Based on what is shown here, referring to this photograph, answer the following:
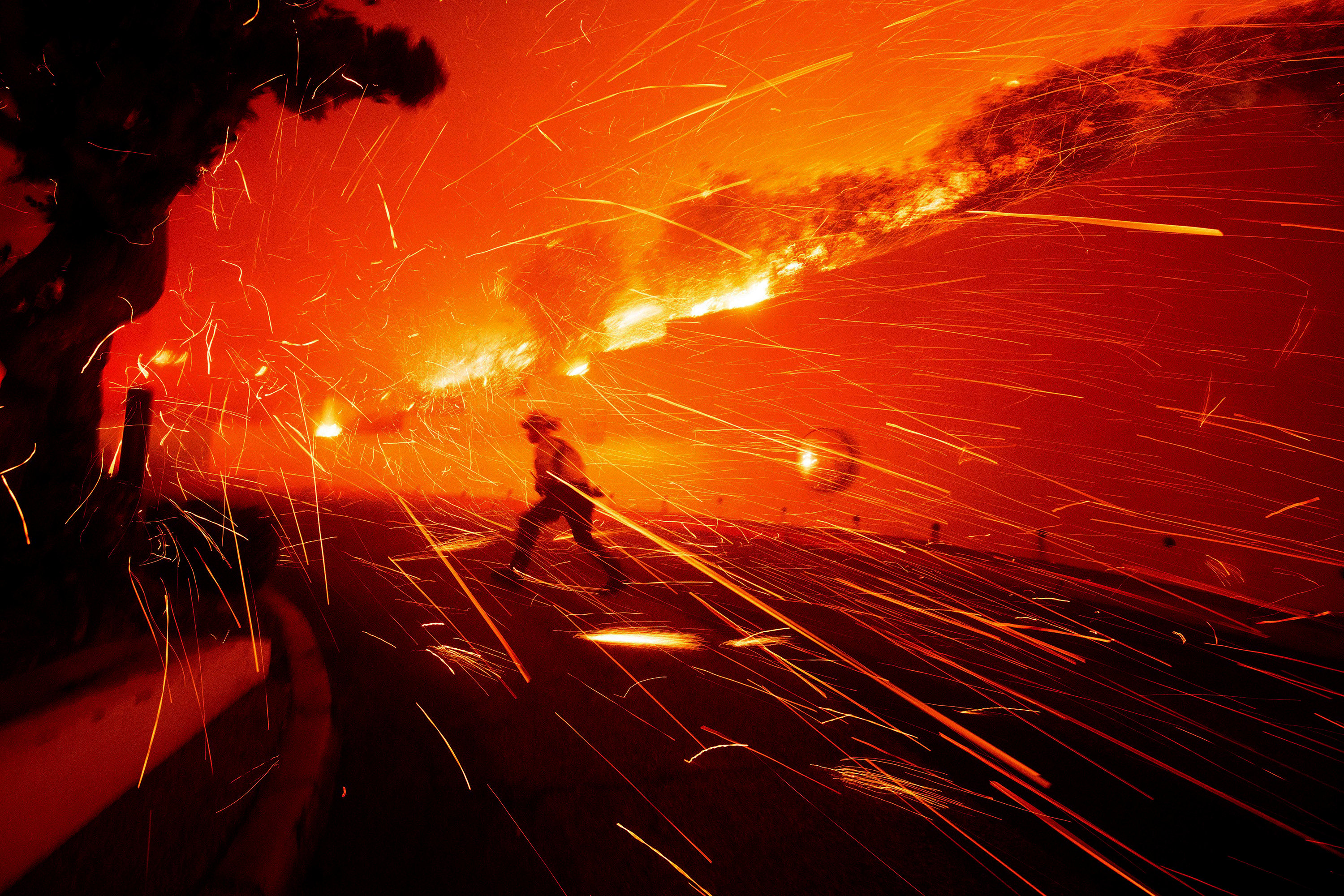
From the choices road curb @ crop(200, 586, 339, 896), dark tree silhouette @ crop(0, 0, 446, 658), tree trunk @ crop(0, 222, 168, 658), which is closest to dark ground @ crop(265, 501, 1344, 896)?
road curb @ crop(200, 586, 339, 896)

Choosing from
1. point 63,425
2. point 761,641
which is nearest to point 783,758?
point 761,641

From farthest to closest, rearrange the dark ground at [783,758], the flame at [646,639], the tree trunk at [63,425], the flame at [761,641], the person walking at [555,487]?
the person walking at [555,487] → the flame at [761,641] → the flame at [646,639] → the tree trunk at [63,425] → the dark ground at [783,758]

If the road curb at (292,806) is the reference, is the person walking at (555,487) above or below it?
above

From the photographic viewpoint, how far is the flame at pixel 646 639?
191 inches

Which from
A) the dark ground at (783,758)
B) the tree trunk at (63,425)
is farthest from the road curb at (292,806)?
the tree trunk at (63,425)

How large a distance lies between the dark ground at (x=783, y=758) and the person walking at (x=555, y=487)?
2.43 feet

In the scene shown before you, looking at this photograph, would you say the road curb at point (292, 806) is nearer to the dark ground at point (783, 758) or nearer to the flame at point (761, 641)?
the dark ground at point (783, 758)

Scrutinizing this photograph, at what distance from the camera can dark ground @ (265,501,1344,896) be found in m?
2.12

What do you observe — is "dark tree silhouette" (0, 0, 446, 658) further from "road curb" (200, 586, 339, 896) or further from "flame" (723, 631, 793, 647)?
"flame" (723, 631, 793, 647)

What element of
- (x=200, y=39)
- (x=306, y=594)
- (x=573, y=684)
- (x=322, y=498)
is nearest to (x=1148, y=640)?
(x=573, y=684)

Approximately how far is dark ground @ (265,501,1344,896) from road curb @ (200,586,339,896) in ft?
0.36

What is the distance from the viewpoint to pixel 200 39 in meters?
2.78

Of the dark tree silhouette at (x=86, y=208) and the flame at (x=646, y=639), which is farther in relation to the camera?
the flame at (x=646, y=639)

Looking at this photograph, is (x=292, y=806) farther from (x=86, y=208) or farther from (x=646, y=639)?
(x=646, y=639)
